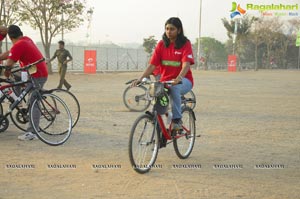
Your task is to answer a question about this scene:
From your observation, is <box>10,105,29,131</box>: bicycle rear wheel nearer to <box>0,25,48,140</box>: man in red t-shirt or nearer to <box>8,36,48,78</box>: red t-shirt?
<box>0,25,48,140</box>: man in red t-shirt

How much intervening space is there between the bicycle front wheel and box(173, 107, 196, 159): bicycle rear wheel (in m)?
1.90

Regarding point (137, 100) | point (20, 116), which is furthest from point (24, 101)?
point (137, 100)

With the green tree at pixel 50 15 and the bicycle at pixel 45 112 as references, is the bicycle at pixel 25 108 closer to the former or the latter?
the bicycle at pixel 45 112

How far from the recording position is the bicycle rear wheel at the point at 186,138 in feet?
19.7

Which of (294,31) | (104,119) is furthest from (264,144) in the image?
(294,31)

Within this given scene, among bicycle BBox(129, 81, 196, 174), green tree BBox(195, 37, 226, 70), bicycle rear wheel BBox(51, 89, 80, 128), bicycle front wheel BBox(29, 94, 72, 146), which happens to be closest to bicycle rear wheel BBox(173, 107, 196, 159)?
bicycle BBox(129, 81, 196, 174)

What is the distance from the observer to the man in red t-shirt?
671 centimetres

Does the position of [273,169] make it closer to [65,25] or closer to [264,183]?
[264,183]

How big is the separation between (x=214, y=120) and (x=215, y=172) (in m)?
4.30

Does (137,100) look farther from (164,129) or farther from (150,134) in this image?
(150,134)

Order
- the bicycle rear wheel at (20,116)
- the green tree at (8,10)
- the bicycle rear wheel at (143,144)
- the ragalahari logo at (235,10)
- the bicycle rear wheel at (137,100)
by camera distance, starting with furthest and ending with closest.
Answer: the ragalahari logo at (235,10) → the green tree at (8,10) → the bicycle rear wheel at (137,100) → the bicycle rear wheel at (20,116) → the bicycle rear wheel at (143,144)

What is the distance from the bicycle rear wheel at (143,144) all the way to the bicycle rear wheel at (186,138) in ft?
1.82

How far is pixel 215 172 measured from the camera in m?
5.44

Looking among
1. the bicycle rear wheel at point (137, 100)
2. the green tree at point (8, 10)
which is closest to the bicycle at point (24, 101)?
the bicycle rear wheel at point (137, 100)
